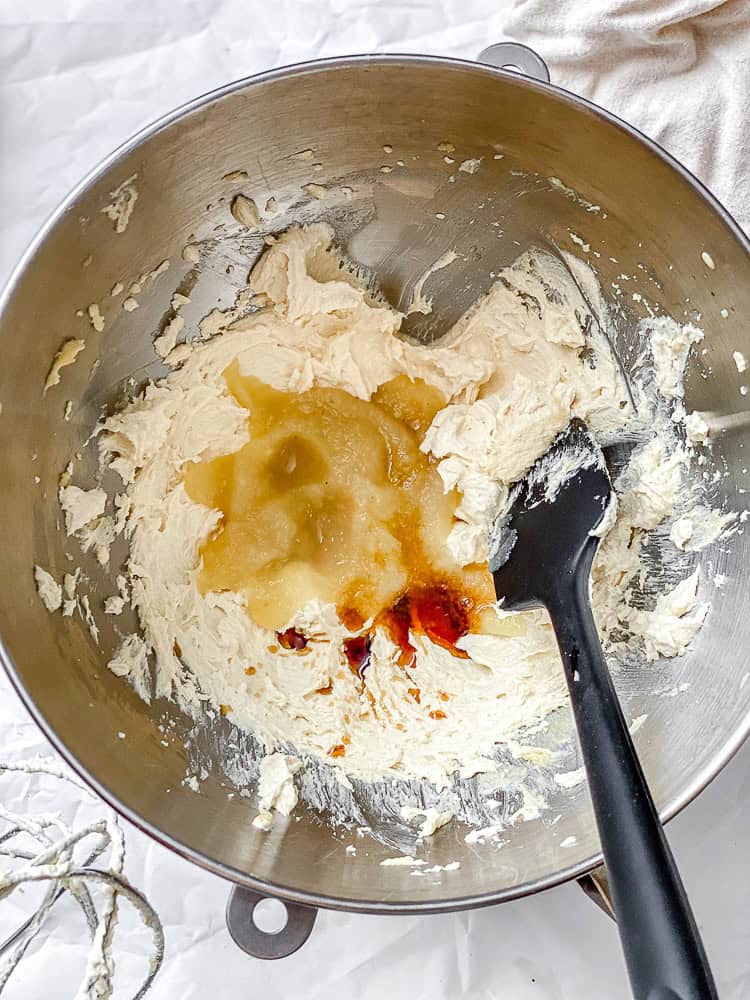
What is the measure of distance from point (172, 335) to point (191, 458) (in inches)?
8.6

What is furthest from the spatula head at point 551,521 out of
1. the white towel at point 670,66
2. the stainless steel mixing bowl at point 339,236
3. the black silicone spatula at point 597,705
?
the white towel at point 670,66

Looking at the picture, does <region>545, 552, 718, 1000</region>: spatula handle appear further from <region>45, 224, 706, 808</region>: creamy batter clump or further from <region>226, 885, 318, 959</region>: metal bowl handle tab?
<region>226, 885, 318, 959</region>: metal bowl handle tab

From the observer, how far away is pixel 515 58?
1481 millimetres

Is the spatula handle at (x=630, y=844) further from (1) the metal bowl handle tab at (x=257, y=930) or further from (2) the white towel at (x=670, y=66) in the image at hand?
(2) the white towel at (x=670, y=66)

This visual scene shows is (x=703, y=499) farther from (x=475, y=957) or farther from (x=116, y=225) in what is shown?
(x=116, y=225)

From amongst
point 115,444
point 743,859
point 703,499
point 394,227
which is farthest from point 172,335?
point 743,859

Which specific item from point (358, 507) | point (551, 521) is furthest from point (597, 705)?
point (358, 507)

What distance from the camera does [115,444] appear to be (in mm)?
1501

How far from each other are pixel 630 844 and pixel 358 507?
804 mm

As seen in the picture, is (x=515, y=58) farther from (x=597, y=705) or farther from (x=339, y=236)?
(x=597, y=705)

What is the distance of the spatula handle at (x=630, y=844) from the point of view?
0.94 m

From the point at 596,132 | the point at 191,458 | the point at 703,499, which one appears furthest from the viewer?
the point at 191,458

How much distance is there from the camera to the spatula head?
1.46 metres

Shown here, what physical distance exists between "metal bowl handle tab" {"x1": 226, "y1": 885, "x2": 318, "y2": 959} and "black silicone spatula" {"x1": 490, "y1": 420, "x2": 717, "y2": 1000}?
1.81 feet
